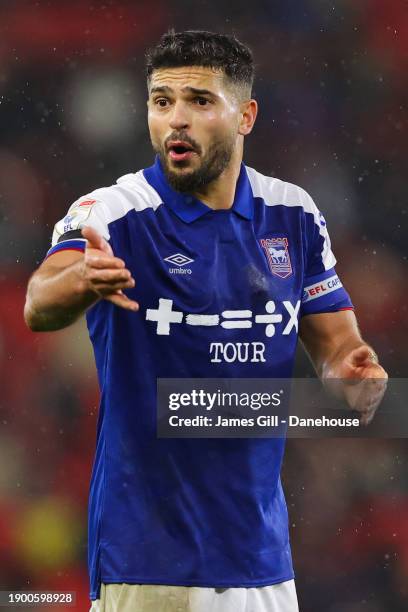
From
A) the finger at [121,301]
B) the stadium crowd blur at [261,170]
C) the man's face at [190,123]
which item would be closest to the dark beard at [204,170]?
the man's face at [190,123]

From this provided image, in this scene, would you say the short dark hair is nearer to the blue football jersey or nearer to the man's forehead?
the man's forehead

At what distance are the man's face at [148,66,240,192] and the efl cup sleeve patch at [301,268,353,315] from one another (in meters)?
0.30

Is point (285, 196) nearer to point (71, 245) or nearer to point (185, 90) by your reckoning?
point (185, 90)

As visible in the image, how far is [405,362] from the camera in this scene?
156 inches

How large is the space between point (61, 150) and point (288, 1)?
108cm

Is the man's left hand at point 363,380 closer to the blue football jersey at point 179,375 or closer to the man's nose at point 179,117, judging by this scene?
the blue football jersey at point 179,375

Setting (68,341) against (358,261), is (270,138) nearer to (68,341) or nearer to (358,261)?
(358,261)

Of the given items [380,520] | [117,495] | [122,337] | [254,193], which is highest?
[254,193]

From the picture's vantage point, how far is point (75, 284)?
1707 millimetres

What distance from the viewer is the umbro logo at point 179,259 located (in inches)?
78.4

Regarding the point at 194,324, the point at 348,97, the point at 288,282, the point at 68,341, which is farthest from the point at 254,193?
the point at 348,97

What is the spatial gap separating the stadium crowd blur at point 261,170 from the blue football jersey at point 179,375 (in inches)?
72.9

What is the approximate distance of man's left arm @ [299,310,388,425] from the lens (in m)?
2.03

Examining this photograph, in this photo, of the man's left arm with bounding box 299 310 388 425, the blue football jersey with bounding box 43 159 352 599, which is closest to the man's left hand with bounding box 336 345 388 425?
the man's left arm with bounding box 299 310 388 425
